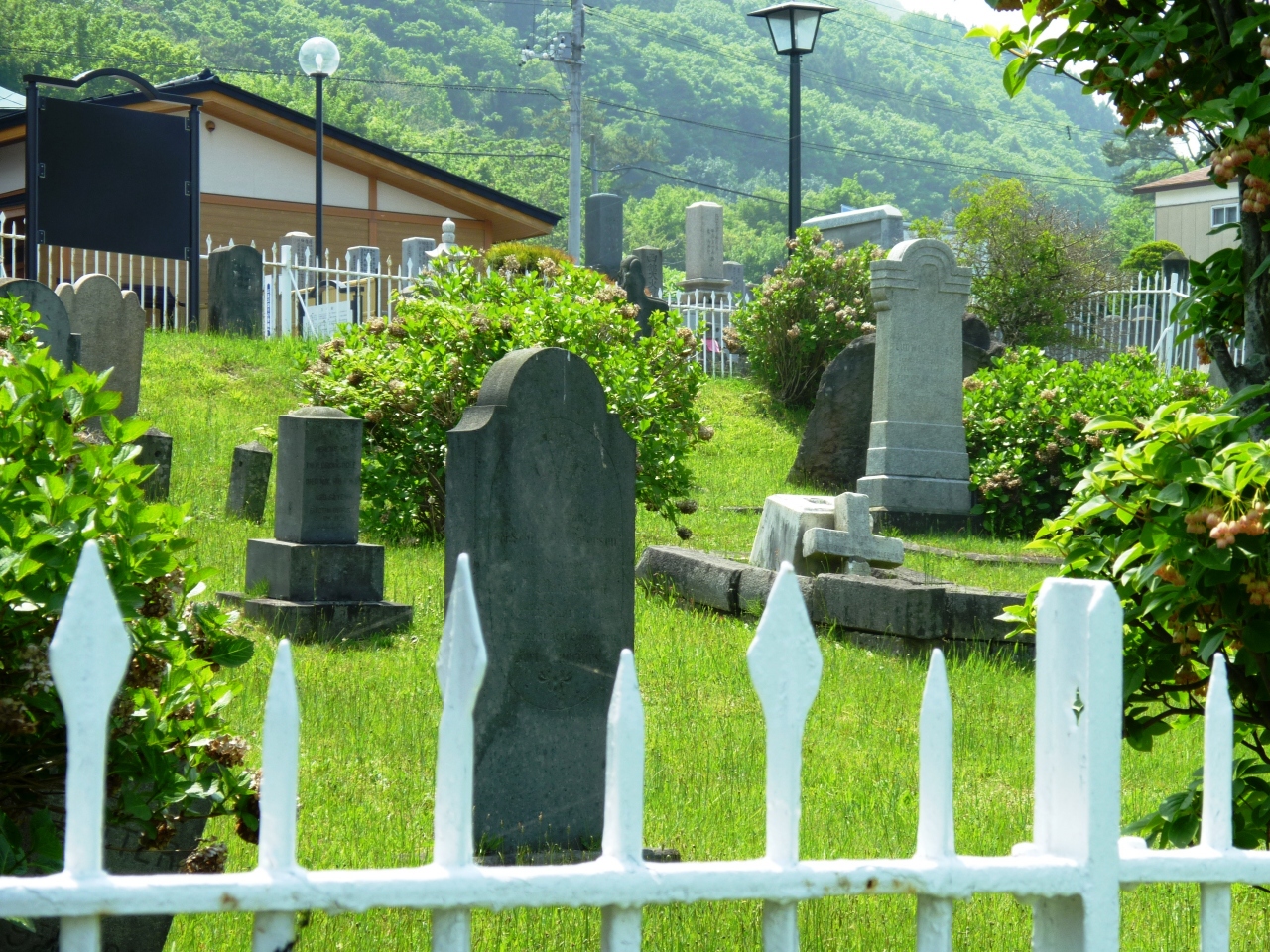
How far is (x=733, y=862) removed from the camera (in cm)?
199

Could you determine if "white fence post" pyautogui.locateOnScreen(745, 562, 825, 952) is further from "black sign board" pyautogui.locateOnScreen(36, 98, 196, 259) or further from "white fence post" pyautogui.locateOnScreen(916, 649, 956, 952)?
"black sign board" pyautogui.locateOnScreen(36, 98, 196, 259)

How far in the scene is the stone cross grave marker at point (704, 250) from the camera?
24109mm

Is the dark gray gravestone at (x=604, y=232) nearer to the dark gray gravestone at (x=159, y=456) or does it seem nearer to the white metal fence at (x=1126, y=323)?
the white metal fence at (x=1126, y=323)

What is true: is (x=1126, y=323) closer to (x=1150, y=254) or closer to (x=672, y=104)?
(x=1150, y=254)

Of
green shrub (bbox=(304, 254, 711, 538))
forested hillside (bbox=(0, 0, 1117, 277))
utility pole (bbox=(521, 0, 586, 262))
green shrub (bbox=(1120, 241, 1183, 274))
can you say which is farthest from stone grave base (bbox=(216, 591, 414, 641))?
forested hillside (bbox=(0, 0, 1117, 277))

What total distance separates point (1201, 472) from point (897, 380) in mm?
10169

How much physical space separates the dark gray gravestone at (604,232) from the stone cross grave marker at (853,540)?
1454 centimetres

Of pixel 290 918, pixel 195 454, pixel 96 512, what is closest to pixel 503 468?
pixel 96 512

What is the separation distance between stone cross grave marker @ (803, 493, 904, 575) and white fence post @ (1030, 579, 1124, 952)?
601cm

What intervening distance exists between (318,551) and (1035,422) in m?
7.78

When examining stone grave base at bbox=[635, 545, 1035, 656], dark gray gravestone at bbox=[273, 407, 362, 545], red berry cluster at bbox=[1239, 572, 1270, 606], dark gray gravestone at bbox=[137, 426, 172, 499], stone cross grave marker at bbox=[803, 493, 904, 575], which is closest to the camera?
red berry cluster at bbox=[1239, 572, 1270, 606]

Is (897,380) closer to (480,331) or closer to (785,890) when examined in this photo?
(480,331)

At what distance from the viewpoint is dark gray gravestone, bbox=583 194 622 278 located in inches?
881

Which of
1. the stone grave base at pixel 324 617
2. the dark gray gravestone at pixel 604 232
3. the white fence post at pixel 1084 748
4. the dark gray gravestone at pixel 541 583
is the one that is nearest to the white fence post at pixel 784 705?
the white fence post at pixel 1084 748
